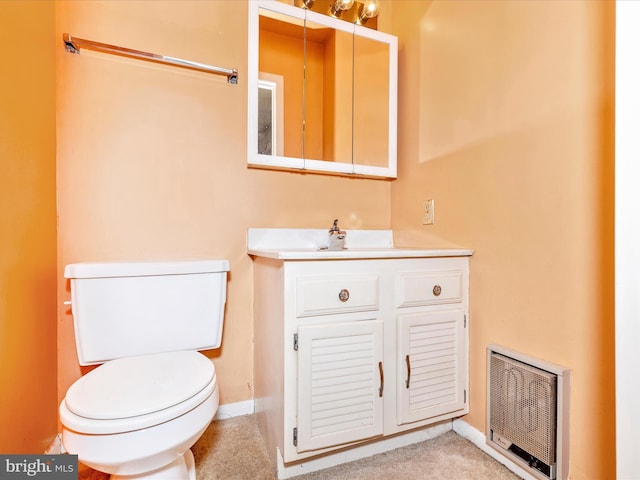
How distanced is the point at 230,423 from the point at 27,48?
167 centimetres

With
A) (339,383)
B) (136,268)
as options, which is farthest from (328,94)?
(339,383)

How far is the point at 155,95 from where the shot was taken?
1399 mm

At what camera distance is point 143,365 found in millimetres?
1048

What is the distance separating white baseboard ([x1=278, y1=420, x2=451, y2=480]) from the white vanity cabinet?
3 centimetres

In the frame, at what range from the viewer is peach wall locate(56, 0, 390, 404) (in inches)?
51.1

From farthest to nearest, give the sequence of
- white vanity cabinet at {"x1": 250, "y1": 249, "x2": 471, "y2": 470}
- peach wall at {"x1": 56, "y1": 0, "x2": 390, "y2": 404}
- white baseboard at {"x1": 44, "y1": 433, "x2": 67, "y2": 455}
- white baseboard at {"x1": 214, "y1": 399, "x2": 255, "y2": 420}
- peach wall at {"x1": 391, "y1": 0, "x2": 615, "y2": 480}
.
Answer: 1. white baseboard at {"x1": 214, "y1": 399, "x2": 255, "y2": 420}
2. peach wall at {"x1": 56, "y1": 0, "x2": 390, "y2": 404}
3. white baseboard at {"x1": 44, "y1": 433, "x2": 67, "y2": 455}
4. white vanity cabinet at {"x1": 250, "y1": 249, "x2": 471, "y2": 470}
5. peach wall at {"x1": 391, "y1": 0, "x2": 615, "y2": 480}

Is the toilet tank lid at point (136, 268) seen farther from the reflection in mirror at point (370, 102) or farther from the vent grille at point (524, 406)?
the vent grille at point (524, 406)

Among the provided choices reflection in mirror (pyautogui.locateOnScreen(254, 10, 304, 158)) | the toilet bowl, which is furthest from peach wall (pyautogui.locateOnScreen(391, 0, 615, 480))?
the toilet bowl

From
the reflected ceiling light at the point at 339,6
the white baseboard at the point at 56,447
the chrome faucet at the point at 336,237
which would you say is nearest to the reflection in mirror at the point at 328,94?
the reflected ceiling light at the point at 339,6

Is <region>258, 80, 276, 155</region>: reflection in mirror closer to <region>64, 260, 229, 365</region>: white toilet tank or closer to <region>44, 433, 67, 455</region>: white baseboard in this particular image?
<region>64, 260, 229, 365</region>: white toilet tank

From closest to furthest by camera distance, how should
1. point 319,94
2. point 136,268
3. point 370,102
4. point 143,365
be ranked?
point 143,365 < point 136,268 < point 319,94 < point 370,102

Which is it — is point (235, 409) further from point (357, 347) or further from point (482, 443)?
point (482, 443)

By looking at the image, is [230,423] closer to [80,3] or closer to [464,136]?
[464,136]

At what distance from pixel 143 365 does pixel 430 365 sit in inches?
41.7
